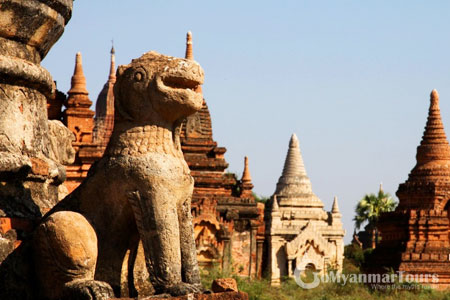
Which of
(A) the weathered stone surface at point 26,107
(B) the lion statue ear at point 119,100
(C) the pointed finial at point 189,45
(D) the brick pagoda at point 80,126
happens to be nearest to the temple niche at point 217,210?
(C) the pointed finial at point 189,45

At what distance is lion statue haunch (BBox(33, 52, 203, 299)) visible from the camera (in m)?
5.51

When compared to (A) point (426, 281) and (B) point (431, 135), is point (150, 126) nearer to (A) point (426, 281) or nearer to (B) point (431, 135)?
(A) point (426, 281)

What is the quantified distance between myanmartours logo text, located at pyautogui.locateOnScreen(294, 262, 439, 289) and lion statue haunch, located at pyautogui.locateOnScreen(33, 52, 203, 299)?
16.3 meters

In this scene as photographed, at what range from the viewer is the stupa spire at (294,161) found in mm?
46000

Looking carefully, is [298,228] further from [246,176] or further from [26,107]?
[26,107]

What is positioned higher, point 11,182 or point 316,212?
point 316,212

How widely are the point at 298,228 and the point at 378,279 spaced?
49.2 ft

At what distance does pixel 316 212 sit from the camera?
42.8 metres

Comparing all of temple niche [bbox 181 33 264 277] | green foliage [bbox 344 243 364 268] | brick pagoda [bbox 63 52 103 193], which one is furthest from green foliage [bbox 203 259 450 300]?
green foliage [bbox 344 243 364 268]

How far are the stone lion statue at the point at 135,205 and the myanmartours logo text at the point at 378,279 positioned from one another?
53.6ft

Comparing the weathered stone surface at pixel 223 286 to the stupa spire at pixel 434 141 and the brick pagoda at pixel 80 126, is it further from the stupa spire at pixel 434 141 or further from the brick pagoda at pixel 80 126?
the stupa spire at pixel 434 141

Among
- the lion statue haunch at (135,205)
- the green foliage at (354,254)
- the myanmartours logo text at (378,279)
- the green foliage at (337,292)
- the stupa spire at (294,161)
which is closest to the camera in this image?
the lion statue haunch at (135,205)

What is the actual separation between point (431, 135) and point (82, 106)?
1094 centimetres

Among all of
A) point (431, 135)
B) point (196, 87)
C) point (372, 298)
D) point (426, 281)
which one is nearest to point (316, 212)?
point (431, 135)
